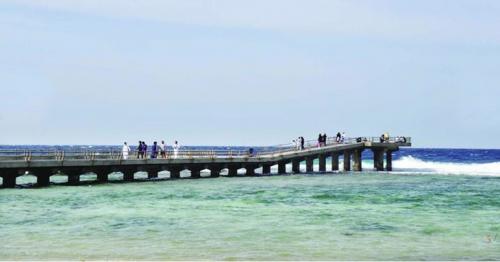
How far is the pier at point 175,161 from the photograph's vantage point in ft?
154

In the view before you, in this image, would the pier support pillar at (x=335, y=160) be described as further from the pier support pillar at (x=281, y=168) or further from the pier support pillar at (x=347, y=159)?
the pier support pillar at (x=281, y=168)

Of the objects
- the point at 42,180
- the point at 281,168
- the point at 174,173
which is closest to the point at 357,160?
the point at 281,168

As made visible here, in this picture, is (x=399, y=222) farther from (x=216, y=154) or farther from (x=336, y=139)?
(x=336, y=139)

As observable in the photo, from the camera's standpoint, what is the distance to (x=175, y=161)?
57.0m

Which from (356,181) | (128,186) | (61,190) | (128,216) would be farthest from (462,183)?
(128,216)

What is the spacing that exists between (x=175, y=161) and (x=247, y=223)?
28.9 metres

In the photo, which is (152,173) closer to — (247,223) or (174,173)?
(174,173)

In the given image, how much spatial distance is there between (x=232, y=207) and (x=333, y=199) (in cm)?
699

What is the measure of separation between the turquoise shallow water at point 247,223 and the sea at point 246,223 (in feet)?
0.11

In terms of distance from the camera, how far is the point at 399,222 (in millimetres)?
29328

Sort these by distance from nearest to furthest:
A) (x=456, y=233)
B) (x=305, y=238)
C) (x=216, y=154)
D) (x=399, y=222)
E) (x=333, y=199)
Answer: (x=305, y=238) → (x=456, y=233) → (x=399, y=222) → (x=333, y=199) → (x=216, y=154)

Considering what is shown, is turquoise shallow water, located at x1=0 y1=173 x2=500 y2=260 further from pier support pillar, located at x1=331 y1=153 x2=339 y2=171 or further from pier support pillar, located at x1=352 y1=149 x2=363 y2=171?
pier support pillar, located at x1=352 y1=149 x2=363 y2=171

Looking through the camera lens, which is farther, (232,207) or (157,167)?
(157,167)

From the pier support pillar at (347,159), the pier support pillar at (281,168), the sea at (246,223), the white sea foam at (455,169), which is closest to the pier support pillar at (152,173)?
the sea at (246,223)
